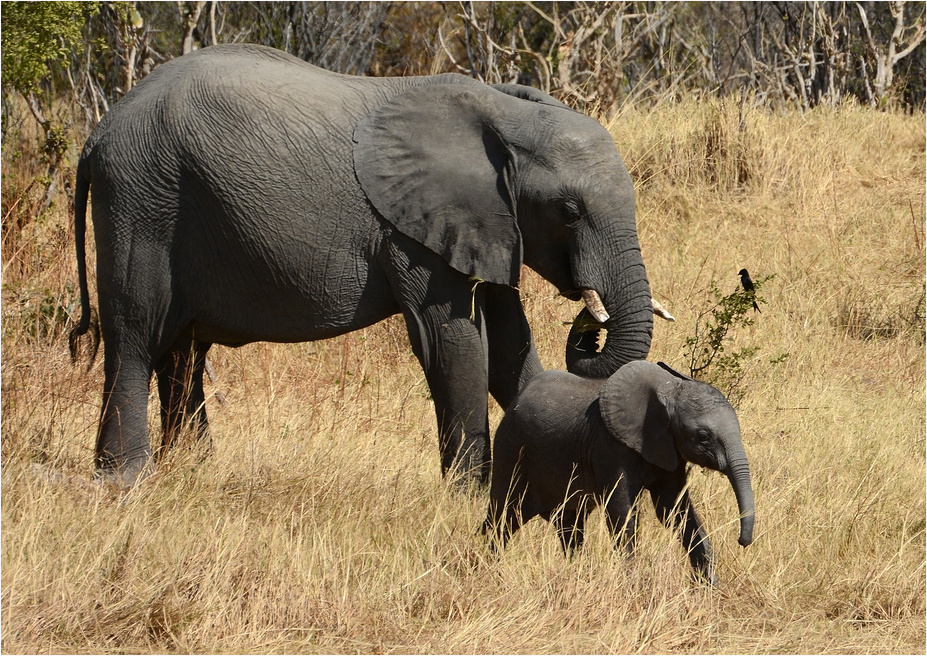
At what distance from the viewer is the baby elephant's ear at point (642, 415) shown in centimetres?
405

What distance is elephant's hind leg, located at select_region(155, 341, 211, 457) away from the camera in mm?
5531

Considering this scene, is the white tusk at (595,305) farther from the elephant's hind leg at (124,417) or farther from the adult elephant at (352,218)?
the elephant's hind leg at (124,417)

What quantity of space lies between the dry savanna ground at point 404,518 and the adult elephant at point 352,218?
0.53m

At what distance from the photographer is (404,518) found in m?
4.73

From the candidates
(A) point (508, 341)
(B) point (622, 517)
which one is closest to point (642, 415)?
(B) point (622, 517)

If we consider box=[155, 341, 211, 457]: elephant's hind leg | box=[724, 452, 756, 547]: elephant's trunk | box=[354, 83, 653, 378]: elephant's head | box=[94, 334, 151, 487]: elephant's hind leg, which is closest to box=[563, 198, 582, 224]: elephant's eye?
box=[354, 83, 653, 378]: elephant's head

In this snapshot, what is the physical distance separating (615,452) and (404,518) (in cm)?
98

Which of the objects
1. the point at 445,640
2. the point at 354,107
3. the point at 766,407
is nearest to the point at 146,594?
the point at 445,640

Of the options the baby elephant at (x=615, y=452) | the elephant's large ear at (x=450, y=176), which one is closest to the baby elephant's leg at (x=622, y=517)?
the baby elephant at (x=615, y=452)

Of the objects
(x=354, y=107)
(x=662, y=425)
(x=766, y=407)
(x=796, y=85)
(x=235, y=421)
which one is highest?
(x=796, y=85)

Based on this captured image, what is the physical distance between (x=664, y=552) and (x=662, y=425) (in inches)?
17.3

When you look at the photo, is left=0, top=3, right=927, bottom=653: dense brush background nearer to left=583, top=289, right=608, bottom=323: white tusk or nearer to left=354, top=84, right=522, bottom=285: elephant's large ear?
left=583, top=289, right=608, bottom=323: white tusk

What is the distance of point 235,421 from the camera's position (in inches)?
254

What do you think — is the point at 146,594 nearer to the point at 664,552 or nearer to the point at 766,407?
the point at 664,552
